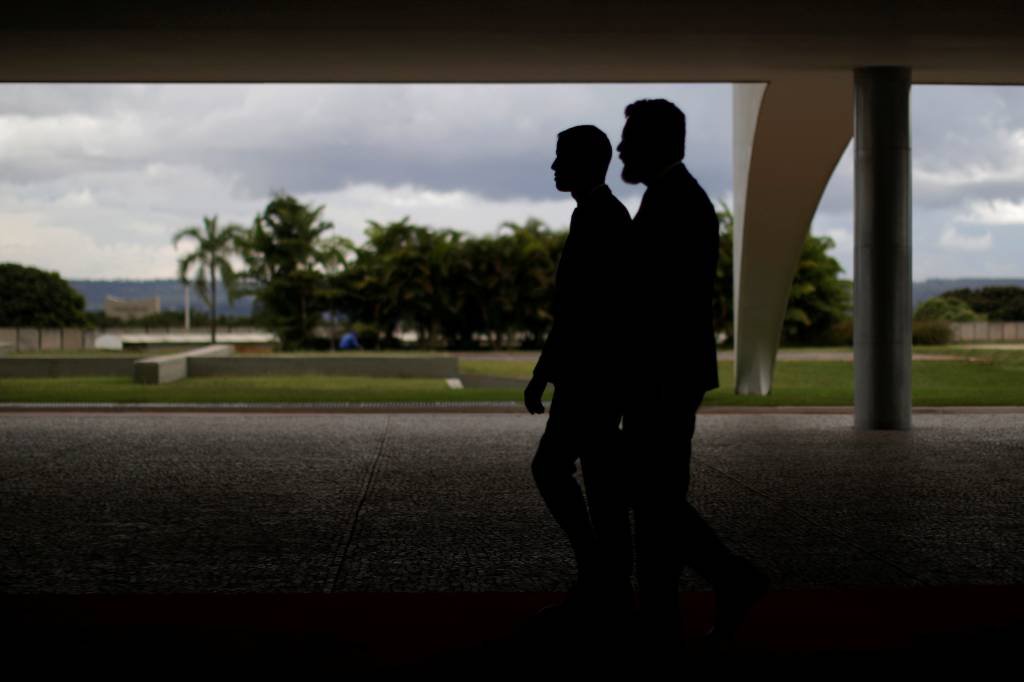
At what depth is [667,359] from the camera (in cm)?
330

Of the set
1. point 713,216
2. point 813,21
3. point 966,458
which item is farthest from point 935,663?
point 813,21

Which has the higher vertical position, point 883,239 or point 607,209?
point 883,239

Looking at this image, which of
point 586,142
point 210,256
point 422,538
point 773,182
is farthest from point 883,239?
point 210,256

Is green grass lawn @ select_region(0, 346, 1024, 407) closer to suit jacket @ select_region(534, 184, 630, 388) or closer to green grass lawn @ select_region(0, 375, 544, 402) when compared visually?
green grass lawn @ select_region(0, 375, 544, 402)

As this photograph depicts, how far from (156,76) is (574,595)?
10445mm

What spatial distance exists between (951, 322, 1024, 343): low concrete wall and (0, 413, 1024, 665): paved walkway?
4573 centimetres

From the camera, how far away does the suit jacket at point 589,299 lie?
145 inches

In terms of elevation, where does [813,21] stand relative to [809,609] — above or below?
above

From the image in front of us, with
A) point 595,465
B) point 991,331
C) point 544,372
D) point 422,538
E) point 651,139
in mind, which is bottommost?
point 422,538

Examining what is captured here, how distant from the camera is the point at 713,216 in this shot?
338 centimetres

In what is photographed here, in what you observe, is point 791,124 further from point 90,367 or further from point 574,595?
point 90,367

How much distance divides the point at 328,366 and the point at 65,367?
20.5 feet

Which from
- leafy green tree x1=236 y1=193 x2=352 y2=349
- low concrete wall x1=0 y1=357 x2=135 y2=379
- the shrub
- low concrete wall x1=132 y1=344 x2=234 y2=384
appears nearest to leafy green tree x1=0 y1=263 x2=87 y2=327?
leafy green tree x1=236 y1=193 x2=352 y2=349

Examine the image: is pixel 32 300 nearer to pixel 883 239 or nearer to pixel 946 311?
pixel 946 311
